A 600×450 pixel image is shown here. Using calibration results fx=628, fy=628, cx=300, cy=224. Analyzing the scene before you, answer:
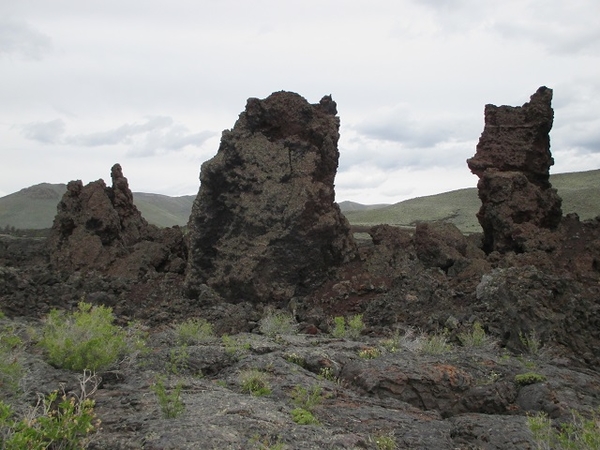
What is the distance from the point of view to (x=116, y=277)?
71.7 feet

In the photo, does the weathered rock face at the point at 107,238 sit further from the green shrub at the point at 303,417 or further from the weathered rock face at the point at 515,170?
the green shrub at the point at 303,417

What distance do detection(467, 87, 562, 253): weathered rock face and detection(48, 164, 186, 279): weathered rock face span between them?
1103 cm

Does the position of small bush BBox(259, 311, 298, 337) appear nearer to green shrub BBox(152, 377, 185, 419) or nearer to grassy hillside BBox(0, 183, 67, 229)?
green shrub BBox(152, 377, 185, 419)

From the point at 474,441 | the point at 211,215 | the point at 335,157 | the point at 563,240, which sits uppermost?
the point at 335,157

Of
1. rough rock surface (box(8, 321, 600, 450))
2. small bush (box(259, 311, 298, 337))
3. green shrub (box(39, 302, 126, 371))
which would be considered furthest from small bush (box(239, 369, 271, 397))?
small bush (box(259, 311, 298, 337))

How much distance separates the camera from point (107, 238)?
2447 cm

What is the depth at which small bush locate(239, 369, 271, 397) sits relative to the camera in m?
8.26

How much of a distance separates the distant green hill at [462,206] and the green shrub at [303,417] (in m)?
58.5

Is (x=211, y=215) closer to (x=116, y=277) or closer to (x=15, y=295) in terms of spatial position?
(x=116, y=277)

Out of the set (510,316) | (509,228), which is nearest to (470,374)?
(510,316)

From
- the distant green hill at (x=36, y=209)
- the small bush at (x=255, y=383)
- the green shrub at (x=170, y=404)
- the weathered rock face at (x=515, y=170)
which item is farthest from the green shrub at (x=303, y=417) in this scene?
the distant green hill at (x=36, y=209)

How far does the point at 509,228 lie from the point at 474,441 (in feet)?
45.3

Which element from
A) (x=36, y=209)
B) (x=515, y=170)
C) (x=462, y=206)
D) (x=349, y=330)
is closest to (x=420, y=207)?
(x=462, y=206)

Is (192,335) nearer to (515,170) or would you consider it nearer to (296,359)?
(296,359)
